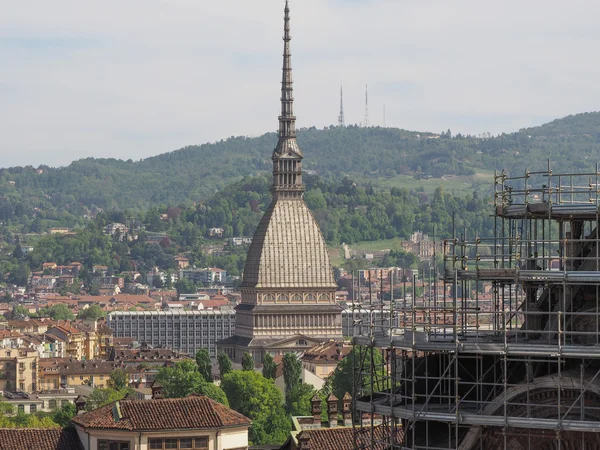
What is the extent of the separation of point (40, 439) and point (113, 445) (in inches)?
93.6

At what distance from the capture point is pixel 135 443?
64312mm

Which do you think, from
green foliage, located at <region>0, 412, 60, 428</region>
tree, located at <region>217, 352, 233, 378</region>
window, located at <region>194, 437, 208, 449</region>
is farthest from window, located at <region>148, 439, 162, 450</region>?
tree, located at <region>217, 352, 233, 378</region>

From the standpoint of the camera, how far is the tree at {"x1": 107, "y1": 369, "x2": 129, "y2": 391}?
529 feet

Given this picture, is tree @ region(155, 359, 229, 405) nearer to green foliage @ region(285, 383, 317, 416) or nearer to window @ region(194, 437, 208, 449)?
green foliage @ region(285, 383, 317, 416)

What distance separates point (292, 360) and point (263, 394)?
76.9 ft

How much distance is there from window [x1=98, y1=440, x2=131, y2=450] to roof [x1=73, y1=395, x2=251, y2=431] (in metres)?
0.49

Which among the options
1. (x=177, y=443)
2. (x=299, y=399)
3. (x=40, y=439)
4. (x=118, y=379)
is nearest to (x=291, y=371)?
(x=118, y=379)

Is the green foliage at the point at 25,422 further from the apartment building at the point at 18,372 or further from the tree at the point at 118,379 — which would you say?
the apartment building at the point at 18,372

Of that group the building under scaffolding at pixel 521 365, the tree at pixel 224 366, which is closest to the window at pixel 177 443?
the building under scaffolding at pixel 521 365

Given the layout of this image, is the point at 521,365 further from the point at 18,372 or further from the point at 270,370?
the point at 18,372

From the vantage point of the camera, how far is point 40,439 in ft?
215

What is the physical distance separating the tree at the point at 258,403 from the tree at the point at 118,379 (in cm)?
1614

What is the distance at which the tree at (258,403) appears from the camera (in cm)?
11800

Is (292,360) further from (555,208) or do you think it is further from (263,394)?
(555,208)
